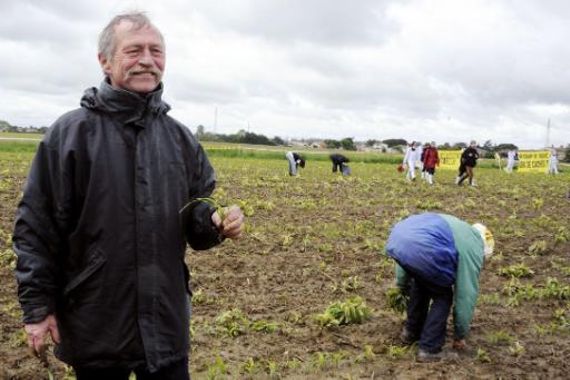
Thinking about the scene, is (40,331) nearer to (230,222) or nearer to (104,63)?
(230,222)

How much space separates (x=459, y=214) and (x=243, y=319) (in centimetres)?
816

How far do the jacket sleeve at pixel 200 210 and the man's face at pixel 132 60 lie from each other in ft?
1.20

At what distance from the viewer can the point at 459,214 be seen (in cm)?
1255

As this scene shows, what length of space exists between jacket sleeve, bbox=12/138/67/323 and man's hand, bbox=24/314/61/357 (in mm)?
29

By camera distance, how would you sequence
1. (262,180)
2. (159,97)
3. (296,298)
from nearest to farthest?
(159,97) < (296,298) < (262,180)

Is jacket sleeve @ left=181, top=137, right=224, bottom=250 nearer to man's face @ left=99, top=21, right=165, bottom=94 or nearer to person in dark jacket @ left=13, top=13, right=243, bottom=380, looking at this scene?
person in dark jacket @ left=13, top=13, right=243, bottom=380

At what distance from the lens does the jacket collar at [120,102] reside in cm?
230

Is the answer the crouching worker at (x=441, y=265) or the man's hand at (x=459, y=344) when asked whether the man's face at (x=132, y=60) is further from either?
the man's hand at (x=459, y=344)

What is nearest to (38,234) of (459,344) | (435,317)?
(435,317)

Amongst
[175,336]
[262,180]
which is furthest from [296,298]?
[262,180]

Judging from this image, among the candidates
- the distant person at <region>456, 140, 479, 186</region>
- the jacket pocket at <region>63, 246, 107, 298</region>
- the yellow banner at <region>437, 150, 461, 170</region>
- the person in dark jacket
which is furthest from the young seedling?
the yellow banner at <region>437, 150, 461, 170</region>

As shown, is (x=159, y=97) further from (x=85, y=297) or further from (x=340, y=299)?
(x=340, y=299)

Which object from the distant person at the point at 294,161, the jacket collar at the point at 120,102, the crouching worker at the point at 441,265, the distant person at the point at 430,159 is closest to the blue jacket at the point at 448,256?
the crouching worker at the point at 441,265

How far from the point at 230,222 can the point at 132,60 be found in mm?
784
